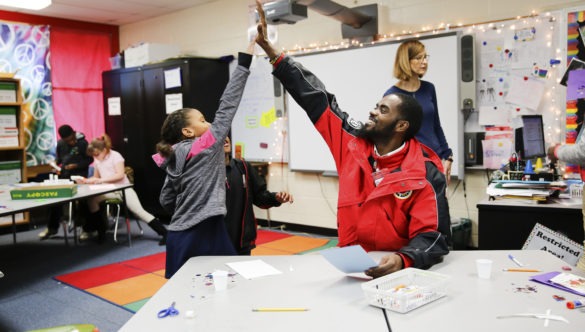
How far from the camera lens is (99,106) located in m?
7.72

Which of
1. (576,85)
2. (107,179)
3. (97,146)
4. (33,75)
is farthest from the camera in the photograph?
(33,75)

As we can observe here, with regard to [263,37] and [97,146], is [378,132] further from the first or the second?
[97,146]

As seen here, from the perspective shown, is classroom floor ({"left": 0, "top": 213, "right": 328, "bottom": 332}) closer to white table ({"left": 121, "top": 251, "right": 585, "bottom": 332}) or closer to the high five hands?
white table ({"left": 121, "top": 251, "right": 585, "bottom": 332})

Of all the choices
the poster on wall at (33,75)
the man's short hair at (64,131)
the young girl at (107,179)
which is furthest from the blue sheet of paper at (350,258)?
the poster on wall at (33,75)

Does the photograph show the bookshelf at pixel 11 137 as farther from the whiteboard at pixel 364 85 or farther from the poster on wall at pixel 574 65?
the poster on wall at pixel 574 65

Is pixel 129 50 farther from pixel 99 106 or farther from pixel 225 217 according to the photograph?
pixel 225 217

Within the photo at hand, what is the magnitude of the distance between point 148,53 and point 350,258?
19.1 feet

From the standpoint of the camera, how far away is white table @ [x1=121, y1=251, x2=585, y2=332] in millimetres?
1342

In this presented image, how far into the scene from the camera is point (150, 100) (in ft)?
22.0

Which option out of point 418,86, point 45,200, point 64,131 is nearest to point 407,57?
point 418,86

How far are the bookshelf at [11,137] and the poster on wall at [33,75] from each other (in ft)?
1.23

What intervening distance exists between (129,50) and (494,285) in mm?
6419

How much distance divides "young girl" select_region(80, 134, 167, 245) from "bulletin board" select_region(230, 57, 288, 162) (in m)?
1.27

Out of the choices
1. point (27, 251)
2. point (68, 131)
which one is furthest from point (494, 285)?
point (68, 131)
